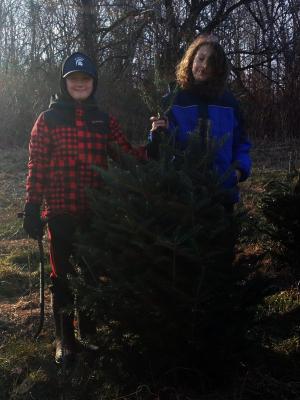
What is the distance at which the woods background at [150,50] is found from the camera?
519 inches

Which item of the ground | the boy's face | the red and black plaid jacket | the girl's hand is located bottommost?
the ground

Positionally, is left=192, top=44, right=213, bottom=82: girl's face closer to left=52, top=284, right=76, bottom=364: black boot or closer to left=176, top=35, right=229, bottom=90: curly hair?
left=176, top=35, right=229, bottom=90: curly hair

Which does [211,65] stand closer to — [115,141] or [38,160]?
[115,141]

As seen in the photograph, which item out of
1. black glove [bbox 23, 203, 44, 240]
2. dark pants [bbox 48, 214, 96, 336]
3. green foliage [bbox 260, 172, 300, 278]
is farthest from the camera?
green foliage [bbox 260, 172, 300, 278]

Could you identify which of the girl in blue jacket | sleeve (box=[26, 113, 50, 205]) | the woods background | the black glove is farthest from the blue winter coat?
the woods background

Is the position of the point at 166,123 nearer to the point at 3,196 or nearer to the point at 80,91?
the point at 80,91

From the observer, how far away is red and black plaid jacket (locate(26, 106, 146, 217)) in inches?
143

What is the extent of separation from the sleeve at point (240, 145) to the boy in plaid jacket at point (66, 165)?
0.67m

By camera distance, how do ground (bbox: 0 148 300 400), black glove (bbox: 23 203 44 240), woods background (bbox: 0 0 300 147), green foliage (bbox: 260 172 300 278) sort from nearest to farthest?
1. ground (bbox: 0 148 300 400)
2. black glove (bbox: 23 203 44 240)
3. green foliage (bbox: 260 172 300 278)
4. woods background (bbox: 0 0 300 147)

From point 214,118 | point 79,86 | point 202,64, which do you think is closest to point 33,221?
point 79,86

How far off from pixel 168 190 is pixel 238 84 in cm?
1235

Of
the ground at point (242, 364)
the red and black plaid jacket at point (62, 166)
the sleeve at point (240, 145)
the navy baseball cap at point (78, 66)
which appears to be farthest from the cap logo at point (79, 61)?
the ground at point (242, 364)

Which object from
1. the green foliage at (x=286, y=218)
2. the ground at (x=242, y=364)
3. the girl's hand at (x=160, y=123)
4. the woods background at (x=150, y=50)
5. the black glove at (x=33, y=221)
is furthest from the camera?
the woods background at (x=150, y=50)

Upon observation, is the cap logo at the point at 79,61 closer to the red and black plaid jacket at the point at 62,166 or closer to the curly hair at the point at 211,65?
the red and black plaid jacket at the point at 62,166
